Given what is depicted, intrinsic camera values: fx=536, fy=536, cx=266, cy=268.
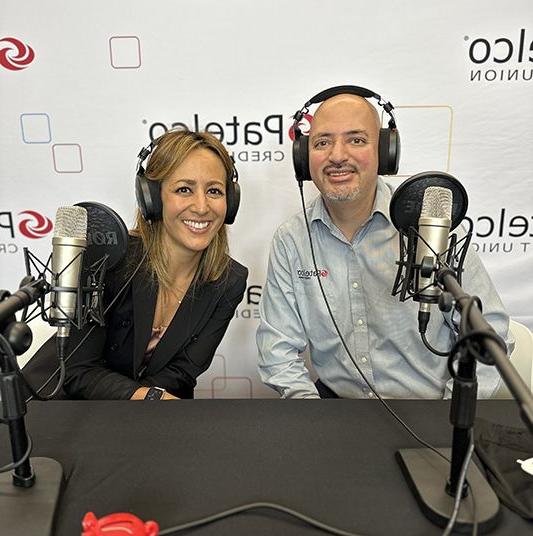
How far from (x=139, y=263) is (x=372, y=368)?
695 mm

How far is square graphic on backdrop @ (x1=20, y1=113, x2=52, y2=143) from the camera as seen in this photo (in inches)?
75.5

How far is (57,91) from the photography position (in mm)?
1894

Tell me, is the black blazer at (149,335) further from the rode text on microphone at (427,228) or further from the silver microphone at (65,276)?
the rode text on microphone at (427,228)

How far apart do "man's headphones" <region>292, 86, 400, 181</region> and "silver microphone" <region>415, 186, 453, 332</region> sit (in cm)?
47

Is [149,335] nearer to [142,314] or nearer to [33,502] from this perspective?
[142,314]

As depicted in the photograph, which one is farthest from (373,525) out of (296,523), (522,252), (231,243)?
(522,252)

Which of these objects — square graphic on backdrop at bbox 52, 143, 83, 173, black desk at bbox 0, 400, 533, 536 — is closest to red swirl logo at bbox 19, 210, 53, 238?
square graphic on backdrop at bbox 52, 143, 83, 173

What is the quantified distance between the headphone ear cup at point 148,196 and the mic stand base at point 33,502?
0.67 metres

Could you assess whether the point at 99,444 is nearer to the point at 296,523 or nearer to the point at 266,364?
the point at 296,523

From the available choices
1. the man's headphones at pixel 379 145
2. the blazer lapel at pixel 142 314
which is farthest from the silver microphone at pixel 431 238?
the blazer lapel at pixel 142 314

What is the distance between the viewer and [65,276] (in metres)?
0.79

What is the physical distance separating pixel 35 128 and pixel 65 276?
1.36m

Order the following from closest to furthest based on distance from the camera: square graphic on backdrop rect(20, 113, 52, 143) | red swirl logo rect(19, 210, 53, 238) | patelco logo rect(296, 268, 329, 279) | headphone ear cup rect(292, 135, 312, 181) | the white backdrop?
headphone ear cup rect(292, 135, 312, 181)
patelco logo rect(296, 268, 329, 279)
the white backdrop
square graphic on backdrop rect(20, 113, 52, 143)
red swirl logo rect(19, 210, 53, 238)

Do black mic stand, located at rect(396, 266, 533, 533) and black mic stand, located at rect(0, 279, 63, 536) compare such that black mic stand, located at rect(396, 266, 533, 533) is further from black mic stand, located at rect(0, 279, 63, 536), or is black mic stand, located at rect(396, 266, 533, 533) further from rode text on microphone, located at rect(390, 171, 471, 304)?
black mic stand, located at rect(0, 279, 63, 536)
